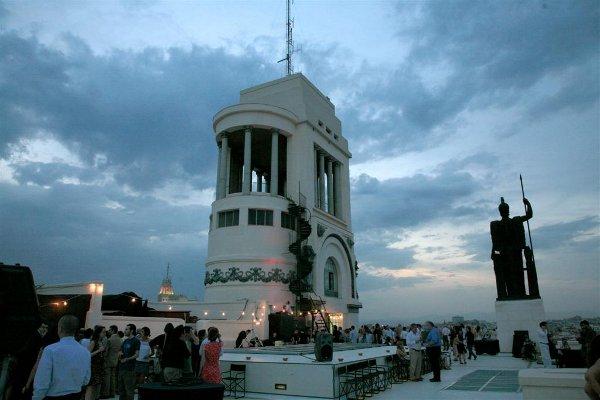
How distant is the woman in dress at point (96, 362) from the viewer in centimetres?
1230

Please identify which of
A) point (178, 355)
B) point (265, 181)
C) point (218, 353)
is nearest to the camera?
point (178, 355)

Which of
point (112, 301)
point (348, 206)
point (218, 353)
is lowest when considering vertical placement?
point (218, 353)

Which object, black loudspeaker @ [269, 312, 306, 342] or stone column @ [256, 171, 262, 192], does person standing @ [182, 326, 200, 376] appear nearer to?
black loudspeaker @ [269, 312, 306, 342]

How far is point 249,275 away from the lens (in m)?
37.4

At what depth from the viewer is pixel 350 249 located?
5031 cm

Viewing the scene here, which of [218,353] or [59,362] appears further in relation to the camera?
[218,353]

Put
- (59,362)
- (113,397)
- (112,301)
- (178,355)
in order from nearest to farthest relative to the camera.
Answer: (59,362), (178,355), (113,397), (112,301)

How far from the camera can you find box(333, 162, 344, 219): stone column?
172 feet

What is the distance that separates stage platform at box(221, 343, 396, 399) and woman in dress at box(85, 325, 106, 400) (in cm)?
392

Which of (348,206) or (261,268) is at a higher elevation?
(348,206)

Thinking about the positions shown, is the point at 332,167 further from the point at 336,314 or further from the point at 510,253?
the point at 510,253

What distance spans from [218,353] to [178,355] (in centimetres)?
254

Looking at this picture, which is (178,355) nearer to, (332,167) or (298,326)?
(298,326)

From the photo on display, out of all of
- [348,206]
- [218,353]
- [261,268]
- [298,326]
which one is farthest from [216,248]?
[218,353]
